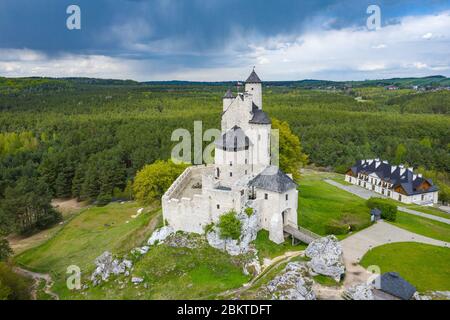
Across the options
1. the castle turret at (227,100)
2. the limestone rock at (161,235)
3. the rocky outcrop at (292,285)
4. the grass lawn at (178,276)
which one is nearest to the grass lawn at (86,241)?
the limestone rock at (161,235)

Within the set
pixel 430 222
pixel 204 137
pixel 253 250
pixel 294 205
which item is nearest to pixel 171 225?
pixel 253 250

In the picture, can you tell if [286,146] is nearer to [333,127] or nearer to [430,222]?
[430,222]

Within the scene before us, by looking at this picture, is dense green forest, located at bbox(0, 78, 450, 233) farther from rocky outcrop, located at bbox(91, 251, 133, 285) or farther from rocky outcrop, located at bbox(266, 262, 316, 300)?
rocky outcrop, located at bbox(266, 262, 316, 300)

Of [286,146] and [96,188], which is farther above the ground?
[286,146]

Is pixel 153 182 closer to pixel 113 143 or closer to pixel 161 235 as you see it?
pixel 161 235

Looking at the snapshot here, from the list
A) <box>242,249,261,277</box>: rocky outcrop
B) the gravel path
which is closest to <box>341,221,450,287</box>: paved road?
<box>242,249,261,277</box>: rocky outcrop

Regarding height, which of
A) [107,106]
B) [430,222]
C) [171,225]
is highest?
[107,106]
